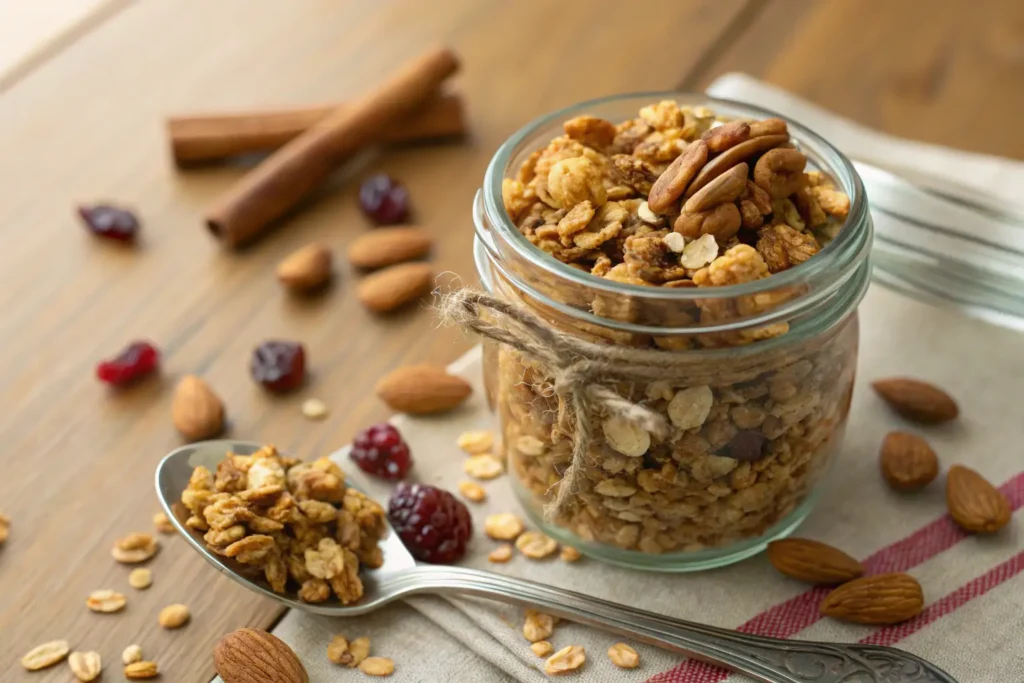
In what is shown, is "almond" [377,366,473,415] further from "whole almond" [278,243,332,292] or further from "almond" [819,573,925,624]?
"almond" [819,573,925,624]

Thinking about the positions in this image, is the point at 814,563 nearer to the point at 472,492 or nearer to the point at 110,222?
the point at 472,492

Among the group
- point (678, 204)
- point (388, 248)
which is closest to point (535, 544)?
point (678, 204)

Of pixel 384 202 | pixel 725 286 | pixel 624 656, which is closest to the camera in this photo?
pixel 725 286

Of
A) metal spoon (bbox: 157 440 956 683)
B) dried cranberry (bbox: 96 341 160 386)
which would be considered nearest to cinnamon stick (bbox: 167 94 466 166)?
dried cranberry (bbox: 96 341 160 386)

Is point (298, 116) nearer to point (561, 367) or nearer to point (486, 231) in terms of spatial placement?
point (486, 231)

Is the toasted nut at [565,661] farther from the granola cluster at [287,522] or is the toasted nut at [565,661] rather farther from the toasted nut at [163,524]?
the toasted nut at [163,524]
